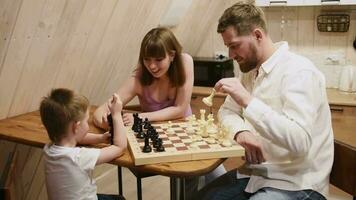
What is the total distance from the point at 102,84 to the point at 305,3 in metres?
2.00

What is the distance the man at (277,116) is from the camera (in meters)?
1.51

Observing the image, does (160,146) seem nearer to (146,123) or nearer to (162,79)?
(146,123)

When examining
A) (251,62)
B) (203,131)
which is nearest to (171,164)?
(203,131)

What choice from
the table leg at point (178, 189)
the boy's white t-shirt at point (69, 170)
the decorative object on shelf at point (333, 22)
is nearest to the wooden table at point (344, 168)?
the table leg at point (178, 189)

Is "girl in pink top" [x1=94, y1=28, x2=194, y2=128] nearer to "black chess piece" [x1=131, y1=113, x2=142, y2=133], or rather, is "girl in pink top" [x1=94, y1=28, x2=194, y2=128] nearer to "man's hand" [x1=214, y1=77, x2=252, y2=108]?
"black chess piece" [x1=131, y1=113, x2=142, y2=133]

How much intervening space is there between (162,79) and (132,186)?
1305 millimetres

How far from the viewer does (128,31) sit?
8.95 ft

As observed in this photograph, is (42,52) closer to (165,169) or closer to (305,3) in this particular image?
(165,169)

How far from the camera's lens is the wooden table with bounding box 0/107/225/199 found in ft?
4.97

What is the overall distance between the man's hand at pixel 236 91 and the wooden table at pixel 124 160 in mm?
262

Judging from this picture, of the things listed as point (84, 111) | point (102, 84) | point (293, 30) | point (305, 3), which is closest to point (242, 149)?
point (84, 111)

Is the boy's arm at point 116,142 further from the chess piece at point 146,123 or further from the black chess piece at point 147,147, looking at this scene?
the chess piece at point 146,123

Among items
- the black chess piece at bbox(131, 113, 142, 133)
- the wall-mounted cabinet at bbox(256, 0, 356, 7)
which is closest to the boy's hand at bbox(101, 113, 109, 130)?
the black chess piece at bbox(131, 113, 142, 133)

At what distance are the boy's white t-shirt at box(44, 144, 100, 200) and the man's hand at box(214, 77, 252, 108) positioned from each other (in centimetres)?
59
